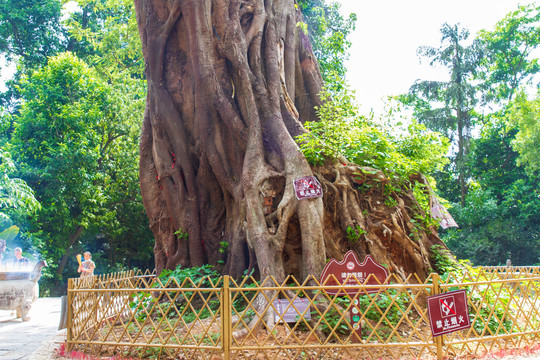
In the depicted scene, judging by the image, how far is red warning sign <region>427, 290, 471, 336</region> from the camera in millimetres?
3875

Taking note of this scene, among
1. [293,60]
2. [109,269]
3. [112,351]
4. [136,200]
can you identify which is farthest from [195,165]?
[109,269]

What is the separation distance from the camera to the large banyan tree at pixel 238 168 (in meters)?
6.01

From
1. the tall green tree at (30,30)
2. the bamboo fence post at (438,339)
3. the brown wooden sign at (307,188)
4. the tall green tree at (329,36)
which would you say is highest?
the tall green tree at (30,30)

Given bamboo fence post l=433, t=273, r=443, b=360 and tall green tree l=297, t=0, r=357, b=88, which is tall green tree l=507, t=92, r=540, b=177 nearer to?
tall green tree l=297, t=0, r=357, b=88

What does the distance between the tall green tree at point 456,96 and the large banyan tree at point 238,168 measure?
1556 centimetres

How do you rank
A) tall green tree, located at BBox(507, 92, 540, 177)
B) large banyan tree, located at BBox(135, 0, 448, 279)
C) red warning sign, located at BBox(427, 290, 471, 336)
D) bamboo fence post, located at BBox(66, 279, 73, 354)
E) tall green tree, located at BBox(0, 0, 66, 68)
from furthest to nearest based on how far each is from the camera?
tall green tree, located at BBox(0, 0, 66, 68) → tall green tree, located at BBox(507, 92, 540, 177) → large banyan tree, located at BBox(135, 0, 448, 279) → bamboo fence post, located at BBox(66, 279, 73, 354) → red warning sign, located at BBox(427, 290, 471, 336)

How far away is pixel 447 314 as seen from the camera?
3887 millimetres

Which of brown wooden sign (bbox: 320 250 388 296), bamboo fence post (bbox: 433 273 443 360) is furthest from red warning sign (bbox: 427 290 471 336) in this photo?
brown wooden sign (bbox: 320 250 388 296)

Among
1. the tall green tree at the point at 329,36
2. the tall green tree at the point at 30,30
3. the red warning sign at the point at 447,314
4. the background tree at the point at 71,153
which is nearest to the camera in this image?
the red warning sign at the point at 447,314

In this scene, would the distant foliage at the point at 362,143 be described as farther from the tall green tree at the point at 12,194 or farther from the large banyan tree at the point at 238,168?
the tall green tree at the point at 12,194

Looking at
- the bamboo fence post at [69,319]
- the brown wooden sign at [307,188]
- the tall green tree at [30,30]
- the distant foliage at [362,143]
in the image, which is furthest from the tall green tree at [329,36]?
the tall green tree at [30,30]

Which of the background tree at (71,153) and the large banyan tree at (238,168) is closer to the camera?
the large banyan tree at (238,168)

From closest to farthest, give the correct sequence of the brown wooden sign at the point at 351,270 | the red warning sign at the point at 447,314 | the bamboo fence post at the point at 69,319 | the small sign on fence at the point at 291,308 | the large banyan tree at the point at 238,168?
1. the red warning sign at the point at 447,314
2. the small sign on fence at the point at 291,308
3. the brown wooden sign at the point at 351,270
4. the bamboo fence post at the point at 69,319
5. the large banyan tree at the point at 238,168

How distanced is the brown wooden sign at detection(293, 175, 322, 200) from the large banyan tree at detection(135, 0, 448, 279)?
9 cm
